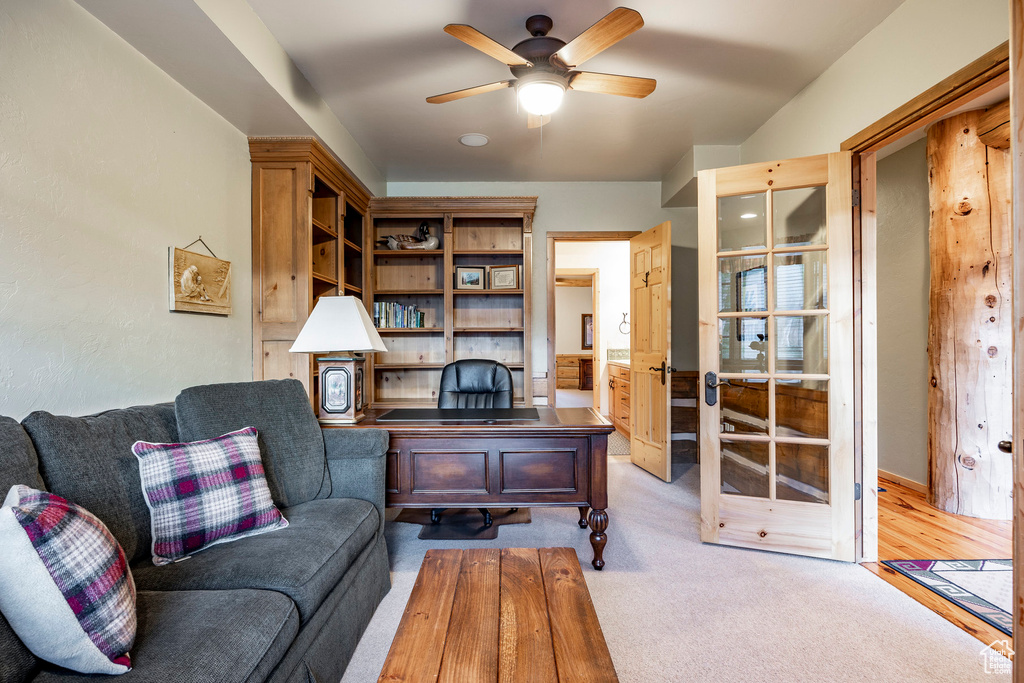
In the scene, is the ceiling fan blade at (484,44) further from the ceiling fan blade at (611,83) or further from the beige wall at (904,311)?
the beige wall at (904,311)

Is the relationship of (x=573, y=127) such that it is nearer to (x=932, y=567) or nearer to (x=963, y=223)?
(x=963, y=223)

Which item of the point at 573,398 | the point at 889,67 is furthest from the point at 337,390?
the point at 573,398

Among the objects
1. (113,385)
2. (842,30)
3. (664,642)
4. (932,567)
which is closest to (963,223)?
(842,30)

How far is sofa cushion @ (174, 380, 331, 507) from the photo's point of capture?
1.77 metres

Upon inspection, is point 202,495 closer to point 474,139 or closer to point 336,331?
point 336,331

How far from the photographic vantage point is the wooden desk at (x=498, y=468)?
7.34ft

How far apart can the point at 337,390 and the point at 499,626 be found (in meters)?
1.53

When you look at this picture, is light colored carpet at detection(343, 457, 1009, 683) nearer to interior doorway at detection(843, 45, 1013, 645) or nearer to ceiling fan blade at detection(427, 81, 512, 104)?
interior doorway at detection(843, 45, 1013, 645)

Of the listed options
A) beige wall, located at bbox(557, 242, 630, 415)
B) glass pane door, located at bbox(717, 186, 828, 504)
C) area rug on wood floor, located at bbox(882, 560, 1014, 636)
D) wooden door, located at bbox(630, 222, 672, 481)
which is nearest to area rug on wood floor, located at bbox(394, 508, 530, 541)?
glass pane door, located at bbox(717, 186, 828, 504)

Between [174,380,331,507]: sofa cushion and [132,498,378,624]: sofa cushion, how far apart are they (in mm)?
231

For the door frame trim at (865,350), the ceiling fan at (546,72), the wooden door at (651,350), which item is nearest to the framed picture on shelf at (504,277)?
the wooden door at (651,350)

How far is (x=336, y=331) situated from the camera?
2.20 meters

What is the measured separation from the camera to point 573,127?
3240 millimetres

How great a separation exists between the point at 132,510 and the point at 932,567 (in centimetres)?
340
